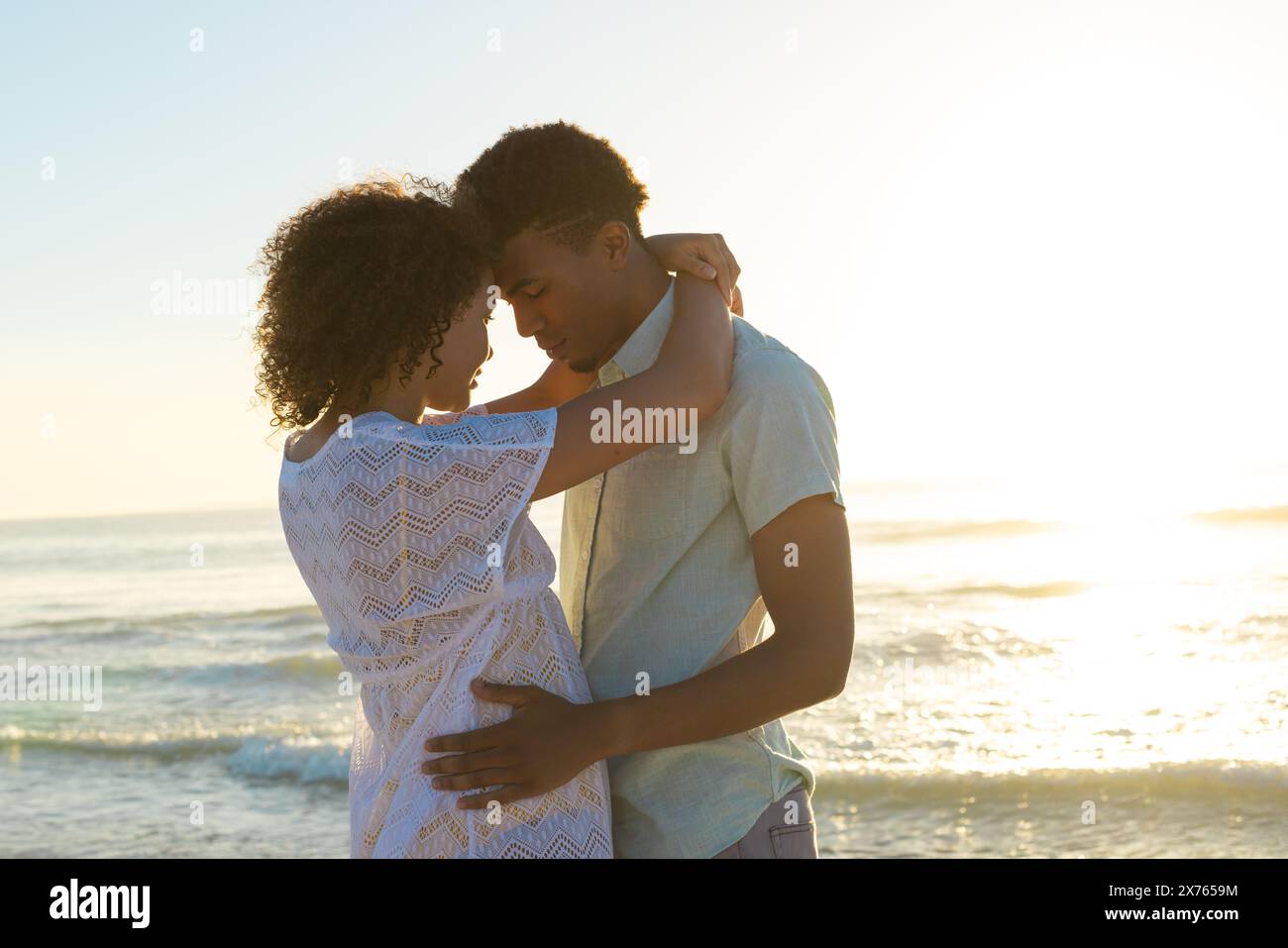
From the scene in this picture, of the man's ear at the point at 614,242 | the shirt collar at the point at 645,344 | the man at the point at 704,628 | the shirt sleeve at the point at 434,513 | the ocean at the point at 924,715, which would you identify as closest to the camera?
the shirt sleeve at the point at 434,513

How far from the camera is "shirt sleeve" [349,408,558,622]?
1900mm

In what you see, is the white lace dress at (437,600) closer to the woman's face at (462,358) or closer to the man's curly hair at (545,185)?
the woman's face at (462,358)

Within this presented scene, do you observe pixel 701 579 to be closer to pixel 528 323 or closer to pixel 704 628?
pixel 704 628

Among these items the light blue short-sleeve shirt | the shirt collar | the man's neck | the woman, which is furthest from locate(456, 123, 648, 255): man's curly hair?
the light blue short-sleeve shirt

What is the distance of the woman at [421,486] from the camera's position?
6.29ft

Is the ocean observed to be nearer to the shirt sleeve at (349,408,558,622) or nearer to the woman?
the woman

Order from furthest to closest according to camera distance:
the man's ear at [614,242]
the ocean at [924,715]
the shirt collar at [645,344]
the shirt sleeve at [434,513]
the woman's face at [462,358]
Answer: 1. the ocean at [924,715]
2. the man's ear at [614,242]
3. the shirt collar at [645,344]
4. the woman's face at [462,358]
5. the shirt sleeve at [434,513]

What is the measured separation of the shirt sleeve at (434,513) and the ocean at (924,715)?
263 inches

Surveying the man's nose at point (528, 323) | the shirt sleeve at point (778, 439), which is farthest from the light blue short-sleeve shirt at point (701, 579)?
the man's nose at point (528, 323)

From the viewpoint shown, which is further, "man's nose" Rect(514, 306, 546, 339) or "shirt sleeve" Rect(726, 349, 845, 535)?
"man's nose" Rect(514, 306, 546, 339)

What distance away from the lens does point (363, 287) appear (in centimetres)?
204

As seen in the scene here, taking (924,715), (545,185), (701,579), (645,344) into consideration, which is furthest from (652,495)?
(924,715)

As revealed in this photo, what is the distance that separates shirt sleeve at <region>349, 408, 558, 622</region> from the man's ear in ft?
2.52
